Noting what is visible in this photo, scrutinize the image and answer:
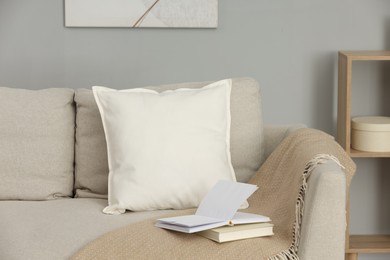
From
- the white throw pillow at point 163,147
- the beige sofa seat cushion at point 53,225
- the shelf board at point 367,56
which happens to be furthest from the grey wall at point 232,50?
the beige sofa seat cushion at point 53,225

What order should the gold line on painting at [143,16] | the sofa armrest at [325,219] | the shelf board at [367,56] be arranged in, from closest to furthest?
the sofa armrest at [325,219] < the shelf board at [367,56] < the gold line on painting at [143,16]

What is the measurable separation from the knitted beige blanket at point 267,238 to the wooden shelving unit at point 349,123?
80 centimetres

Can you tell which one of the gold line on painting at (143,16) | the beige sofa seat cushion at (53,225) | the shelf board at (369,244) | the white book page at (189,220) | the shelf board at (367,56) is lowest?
the shelf board at (369,244)

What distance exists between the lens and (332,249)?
266 cm

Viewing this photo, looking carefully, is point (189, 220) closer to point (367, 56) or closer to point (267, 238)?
point (267, 238)

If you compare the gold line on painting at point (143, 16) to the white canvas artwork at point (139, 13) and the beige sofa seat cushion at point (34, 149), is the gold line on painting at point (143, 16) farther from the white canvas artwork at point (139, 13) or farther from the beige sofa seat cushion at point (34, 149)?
the beige sofa seat cushion at point (34, 149)

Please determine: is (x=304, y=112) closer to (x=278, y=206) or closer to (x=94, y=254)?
(x=278, y=206)

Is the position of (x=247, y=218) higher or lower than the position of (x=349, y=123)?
lower

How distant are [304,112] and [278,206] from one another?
51.7 inches

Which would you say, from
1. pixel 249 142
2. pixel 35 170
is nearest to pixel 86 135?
pixel 35 170

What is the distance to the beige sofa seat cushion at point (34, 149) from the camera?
3.30 meters

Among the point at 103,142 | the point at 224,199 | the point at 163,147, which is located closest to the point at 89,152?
the point at 103,142

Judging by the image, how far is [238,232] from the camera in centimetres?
271

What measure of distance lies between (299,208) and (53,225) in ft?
2.75
